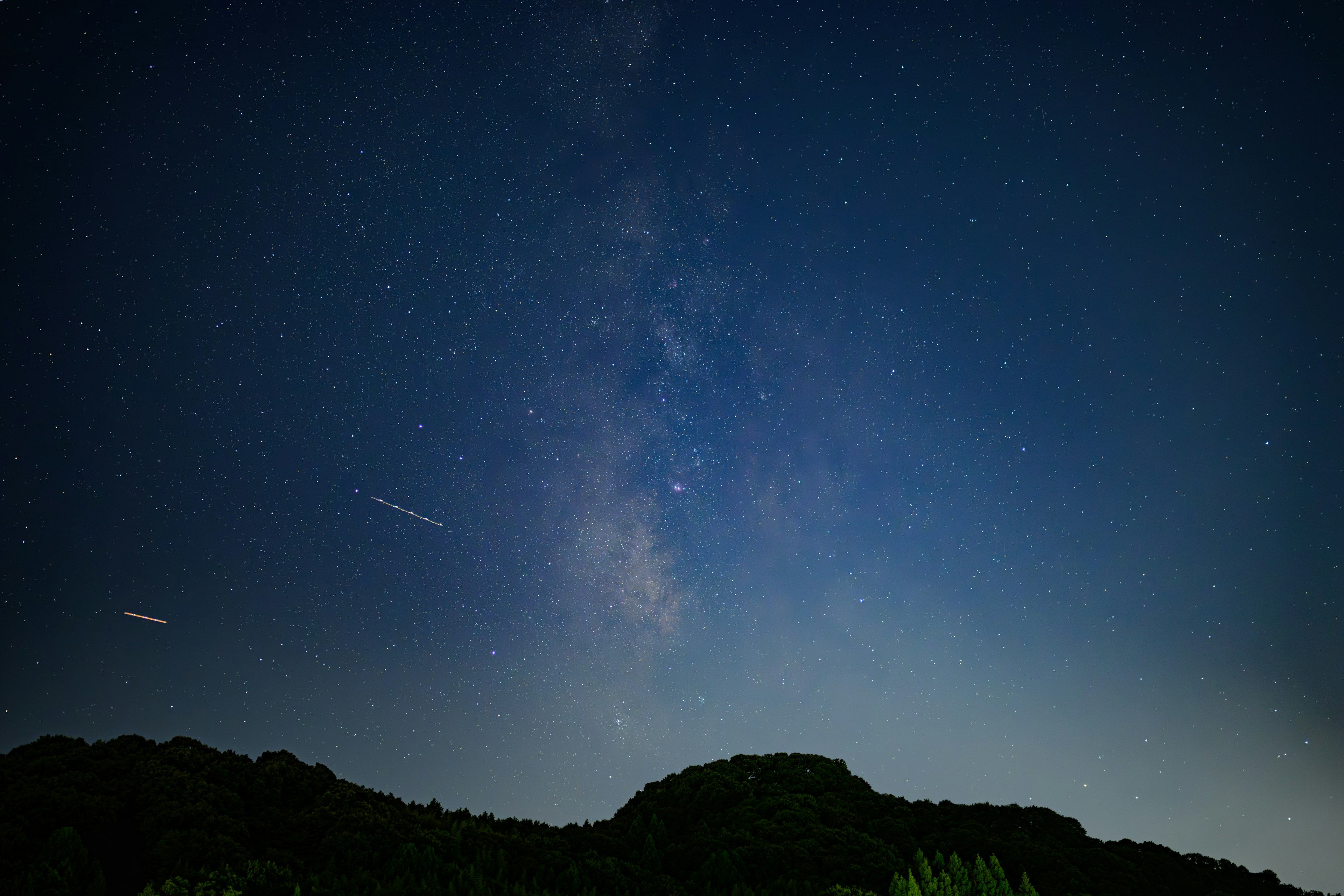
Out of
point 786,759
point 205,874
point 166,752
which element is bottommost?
point 205,874

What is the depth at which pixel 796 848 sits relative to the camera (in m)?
21.8

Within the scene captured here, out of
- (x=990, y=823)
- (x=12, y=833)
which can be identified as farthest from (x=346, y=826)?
(x=990, y=823)

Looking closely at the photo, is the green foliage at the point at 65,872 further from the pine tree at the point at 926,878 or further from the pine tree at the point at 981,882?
the pine tree at the point at 981,882

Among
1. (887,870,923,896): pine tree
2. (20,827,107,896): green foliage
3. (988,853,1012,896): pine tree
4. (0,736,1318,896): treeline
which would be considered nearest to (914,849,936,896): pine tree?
(0,736,1318,896): treeline

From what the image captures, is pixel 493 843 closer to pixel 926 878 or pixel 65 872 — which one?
pixel 65 872

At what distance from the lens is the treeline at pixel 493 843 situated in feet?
51.9

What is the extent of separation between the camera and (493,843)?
67.3ft

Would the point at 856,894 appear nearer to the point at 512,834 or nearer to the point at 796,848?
the point at 796,848

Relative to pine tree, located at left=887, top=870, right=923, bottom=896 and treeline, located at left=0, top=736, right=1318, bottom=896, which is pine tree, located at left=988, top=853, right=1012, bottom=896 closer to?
treeline, located at left=0, top=736, right=1318, bottom=896

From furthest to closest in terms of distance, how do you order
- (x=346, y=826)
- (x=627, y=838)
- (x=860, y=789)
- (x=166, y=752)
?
(x=860, y=789), (x=627, y=838), (x=166, y=752), (x=346, y=826)

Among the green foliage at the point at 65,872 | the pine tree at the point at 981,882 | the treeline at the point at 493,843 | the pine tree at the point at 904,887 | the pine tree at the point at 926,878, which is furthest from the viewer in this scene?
the pine tree at the point at 981,882

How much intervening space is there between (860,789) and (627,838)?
1046cm

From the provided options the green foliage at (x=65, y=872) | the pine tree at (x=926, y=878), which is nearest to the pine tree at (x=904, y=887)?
the pine tree at (x=926, y=878)

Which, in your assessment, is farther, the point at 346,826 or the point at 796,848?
the point at 796,848
